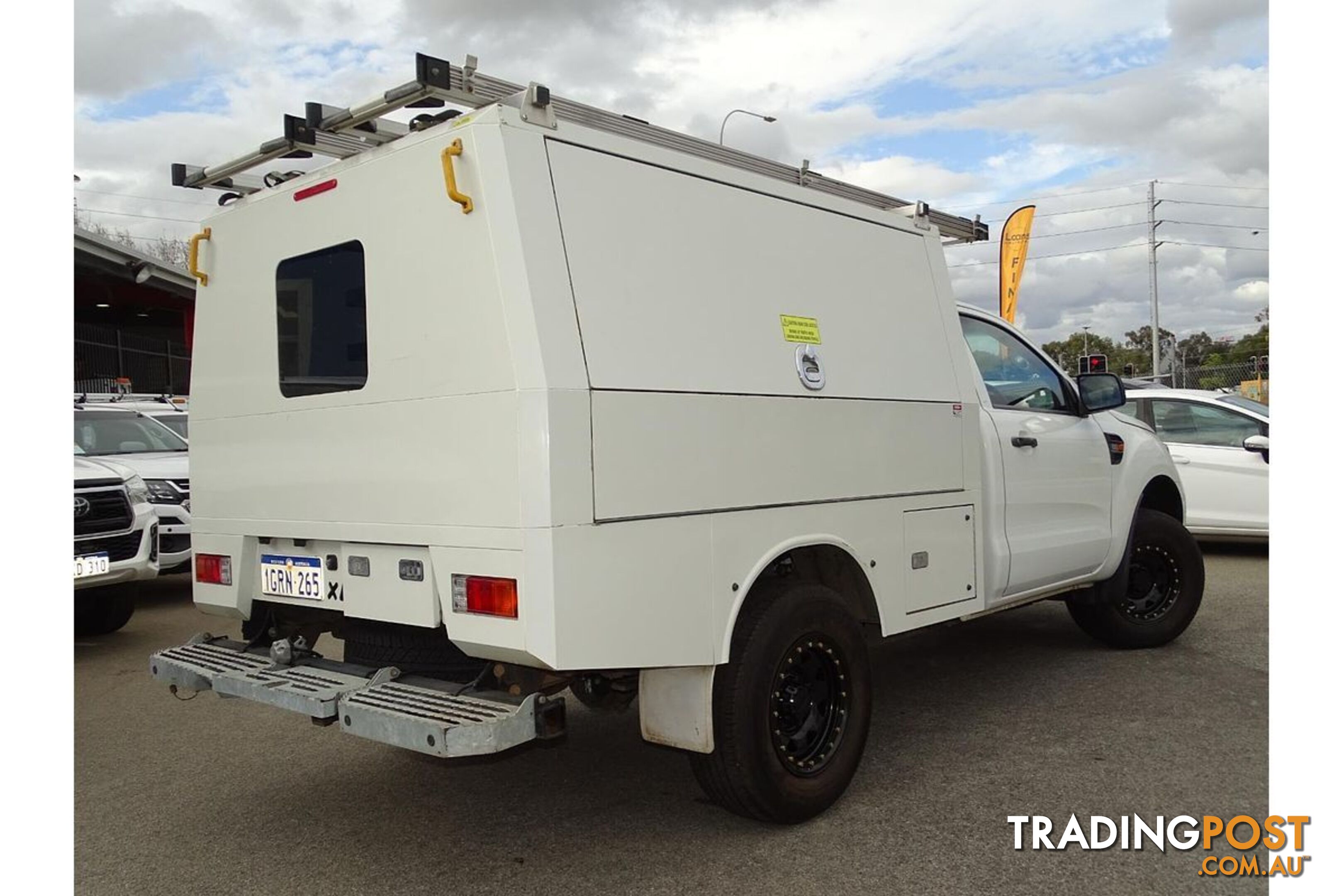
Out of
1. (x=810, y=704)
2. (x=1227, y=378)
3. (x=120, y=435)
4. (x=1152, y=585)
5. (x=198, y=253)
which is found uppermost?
(x=1227, y=378)

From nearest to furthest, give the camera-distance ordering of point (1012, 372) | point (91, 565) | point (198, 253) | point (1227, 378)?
point (198, 253) < point (1012, 372) < point (91, 565) < point (1227, 378)

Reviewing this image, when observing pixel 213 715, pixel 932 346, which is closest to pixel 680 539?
pixel 932 346

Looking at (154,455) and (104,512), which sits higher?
(154,455)

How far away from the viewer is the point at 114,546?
24.9 feet

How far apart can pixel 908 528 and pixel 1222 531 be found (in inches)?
273

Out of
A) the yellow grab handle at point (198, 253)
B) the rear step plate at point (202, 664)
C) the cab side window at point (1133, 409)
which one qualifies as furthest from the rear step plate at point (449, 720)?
the cab side window at point (1133, 409)

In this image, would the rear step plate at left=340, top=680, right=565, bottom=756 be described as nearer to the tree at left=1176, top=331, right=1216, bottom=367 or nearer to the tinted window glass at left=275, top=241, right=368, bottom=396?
the tinted window glass at left=275, top=241, right=368, bottom=396

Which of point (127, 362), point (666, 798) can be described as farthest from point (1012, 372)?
point (127, 362)

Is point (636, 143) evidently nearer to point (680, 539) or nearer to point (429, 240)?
point (429, 240)

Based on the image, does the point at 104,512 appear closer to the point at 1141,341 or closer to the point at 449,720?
the point at 449,720

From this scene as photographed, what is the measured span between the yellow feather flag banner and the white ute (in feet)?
54.1

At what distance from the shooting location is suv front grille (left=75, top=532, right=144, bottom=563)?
7.37m

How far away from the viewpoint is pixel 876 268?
475 cm

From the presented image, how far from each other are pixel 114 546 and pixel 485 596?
5392 millimetres
